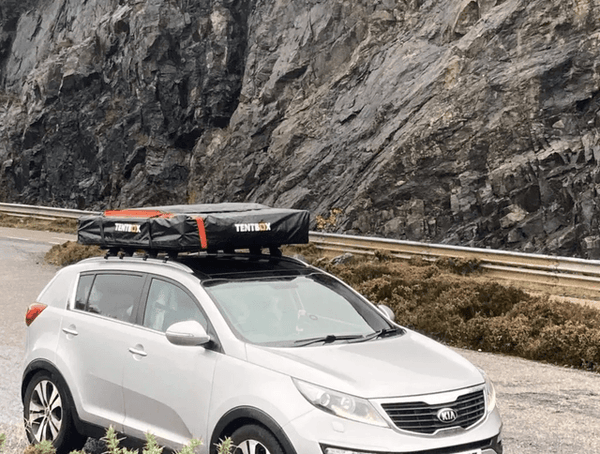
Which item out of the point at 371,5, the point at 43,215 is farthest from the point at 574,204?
the point at 43,215

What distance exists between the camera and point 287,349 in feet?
17.1

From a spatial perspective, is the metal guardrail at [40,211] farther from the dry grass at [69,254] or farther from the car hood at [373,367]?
the car hood at [373,367]

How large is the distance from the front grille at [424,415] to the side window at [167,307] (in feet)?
5.19

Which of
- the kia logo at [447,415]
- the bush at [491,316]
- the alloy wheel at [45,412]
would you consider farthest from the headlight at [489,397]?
the bush at [491,316]

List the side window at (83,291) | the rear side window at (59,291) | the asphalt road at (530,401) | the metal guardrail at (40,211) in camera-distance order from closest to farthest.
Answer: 1. the side window at (83,291)
2. the rear side window at (59,291)
3. the asphalt road at (530,401)
4. the metal guardrail at (40,211)

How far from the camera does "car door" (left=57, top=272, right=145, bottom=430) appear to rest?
595cm

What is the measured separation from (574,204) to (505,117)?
377 cm

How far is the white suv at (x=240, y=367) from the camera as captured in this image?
15.6 feet

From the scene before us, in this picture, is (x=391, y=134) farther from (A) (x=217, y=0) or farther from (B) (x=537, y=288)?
(A) (x=217, y=0)

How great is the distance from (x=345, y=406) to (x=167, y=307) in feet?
5.82

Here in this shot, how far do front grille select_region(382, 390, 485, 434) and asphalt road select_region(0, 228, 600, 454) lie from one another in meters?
1.90

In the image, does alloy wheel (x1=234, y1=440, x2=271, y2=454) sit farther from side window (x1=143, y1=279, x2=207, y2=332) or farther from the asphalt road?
the asphalt road

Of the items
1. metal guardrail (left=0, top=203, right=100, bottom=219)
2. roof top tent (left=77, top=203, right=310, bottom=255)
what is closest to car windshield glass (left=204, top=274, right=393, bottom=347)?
roof top tent (left=77, top=203, right=310, bottom=255)

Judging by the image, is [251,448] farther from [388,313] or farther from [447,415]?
[388,313]
